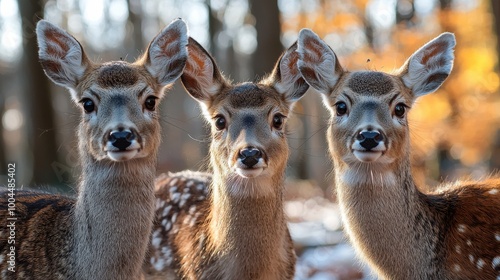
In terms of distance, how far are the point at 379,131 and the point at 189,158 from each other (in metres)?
28.6

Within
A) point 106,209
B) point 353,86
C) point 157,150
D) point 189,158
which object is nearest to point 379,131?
point 353,86

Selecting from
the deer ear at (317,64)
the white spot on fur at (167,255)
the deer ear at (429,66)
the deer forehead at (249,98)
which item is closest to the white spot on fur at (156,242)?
the white spot on fur at (167,255)

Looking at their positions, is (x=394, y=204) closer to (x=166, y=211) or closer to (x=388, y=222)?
(x=388, y=222)

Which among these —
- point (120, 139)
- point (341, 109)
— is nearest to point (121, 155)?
point (120, 139)

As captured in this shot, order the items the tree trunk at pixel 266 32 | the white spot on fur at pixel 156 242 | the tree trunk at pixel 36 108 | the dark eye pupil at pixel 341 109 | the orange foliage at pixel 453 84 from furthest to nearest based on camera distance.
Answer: the orange foliage at pixel 453 84 < the tree trunk at pixel 36 108 < the tree trunk at pixel 266 32 < the white spot on fur at pixel 156 242 < the dark eye pupil at pixel 341 109

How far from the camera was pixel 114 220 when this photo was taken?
4719 millimetres

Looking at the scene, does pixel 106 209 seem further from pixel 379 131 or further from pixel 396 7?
pixel 396 7

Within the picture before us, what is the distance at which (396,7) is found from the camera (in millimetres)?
16875

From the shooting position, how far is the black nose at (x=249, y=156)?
477cm

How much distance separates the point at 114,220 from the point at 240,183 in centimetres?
100

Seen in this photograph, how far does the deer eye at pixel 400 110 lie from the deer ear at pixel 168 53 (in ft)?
5.75

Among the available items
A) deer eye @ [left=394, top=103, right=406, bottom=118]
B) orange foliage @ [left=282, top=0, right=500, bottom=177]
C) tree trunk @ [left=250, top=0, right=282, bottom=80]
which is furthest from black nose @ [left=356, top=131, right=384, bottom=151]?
orange foliage @ [left=282, top=0, right=500, bottom=177]

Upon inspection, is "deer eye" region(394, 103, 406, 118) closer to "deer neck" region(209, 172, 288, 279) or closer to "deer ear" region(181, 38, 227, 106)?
"deer neck" region(209, 172, 288, 279)

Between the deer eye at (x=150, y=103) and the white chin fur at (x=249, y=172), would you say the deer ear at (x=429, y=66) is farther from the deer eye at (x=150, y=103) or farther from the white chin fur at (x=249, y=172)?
the deer eye at (x=150, y=103)
